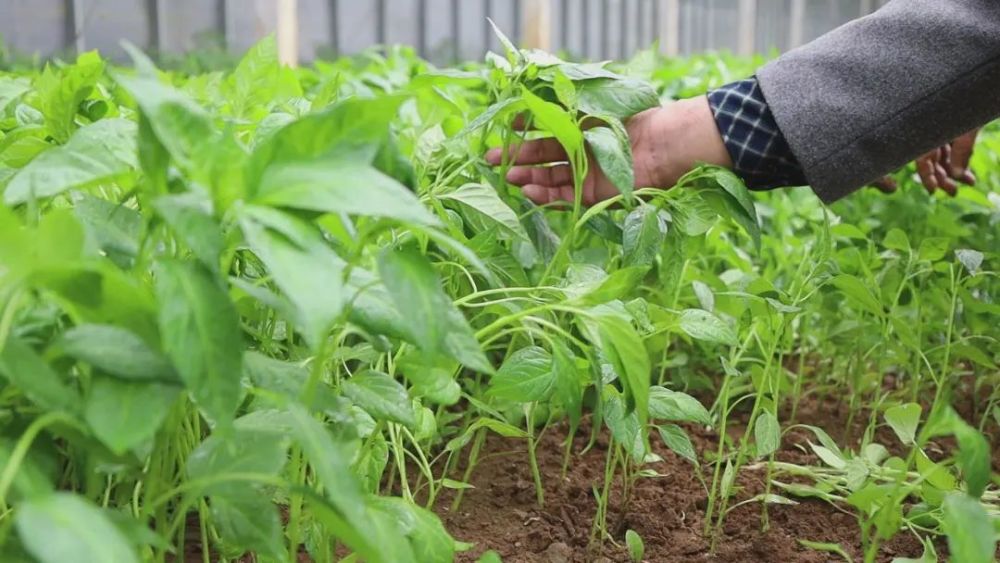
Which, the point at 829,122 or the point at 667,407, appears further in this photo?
the point at 829,122

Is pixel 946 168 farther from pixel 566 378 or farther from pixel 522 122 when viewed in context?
pixel 566 378

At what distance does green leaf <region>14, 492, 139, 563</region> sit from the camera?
404 millimetres

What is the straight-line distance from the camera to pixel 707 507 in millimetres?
1103

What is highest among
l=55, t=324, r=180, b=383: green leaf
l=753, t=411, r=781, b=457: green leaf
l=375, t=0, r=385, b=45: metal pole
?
l=55, t=324, r=180, b=383: green leaf

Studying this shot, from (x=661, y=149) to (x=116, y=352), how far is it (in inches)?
30.6

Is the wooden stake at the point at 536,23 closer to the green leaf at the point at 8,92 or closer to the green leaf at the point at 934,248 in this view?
the green leaf at the point at 934,248

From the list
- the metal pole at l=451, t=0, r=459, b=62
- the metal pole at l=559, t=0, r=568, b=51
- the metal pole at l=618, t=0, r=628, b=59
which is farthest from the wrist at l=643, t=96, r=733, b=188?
the metal pole at l=618, t=0, r=628, b=59

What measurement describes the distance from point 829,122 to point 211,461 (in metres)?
0.78

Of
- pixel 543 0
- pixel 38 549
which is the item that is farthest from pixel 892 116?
pixel 543 0

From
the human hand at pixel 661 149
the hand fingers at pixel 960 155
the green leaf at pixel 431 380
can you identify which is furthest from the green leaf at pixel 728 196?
the hand fingers at pixel 960 155

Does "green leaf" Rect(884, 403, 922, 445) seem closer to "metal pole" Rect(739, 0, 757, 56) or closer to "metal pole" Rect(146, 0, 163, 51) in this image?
"metal pole" Rect(146, 0, 163, 51)

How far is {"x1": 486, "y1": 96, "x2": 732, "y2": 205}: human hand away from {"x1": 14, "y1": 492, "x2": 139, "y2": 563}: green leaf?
745 mm

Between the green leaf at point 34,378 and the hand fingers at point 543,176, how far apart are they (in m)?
0.78

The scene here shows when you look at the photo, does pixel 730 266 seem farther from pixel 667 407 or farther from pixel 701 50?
pixel 701 50
